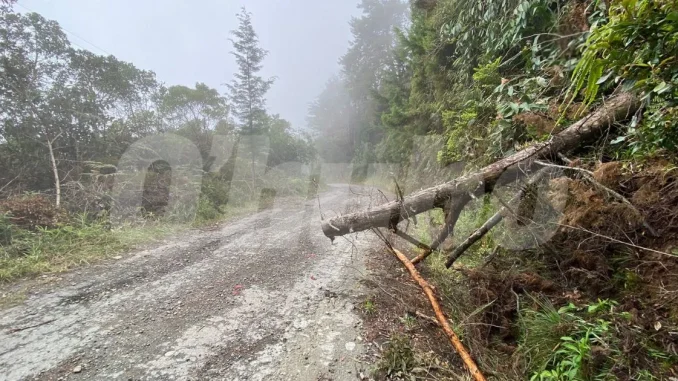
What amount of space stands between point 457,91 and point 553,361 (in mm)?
5585

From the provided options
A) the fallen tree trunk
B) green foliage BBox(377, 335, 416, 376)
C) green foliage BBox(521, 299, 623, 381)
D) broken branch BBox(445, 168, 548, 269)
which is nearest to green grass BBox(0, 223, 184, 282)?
the fallen tree trunk

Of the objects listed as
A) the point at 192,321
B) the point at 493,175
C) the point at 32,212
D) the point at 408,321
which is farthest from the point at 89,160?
the point at 493,175

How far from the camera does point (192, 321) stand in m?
2.53

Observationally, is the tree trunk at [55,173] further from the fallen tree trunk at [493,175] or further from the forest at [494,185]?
the fallen tree trunk at [493,175]

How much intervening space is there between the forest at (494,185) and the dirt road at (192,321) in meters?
0.51

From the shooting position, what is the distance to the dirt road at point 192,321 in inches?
76.7

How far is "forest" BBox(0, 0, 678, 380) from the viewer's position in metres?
1.44

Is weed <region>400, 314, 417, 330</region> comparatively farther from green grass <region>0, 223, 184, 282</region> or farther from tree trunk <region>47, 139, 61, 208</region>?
tree trunk <region>47, 139, 61, 208</region>

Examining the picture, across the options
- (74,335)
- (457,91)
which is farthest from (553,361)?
(457,91)

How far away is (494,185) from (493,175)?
144 mm

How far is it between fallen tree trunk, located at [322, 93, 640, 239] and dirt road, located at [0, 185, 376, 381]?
882 mm

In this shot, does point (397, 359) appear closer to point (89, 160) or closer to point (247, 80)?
point (89, 160)

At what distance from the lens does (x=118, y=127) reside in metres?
8.09

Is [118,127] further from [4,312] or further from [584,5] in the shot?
[584,5]
